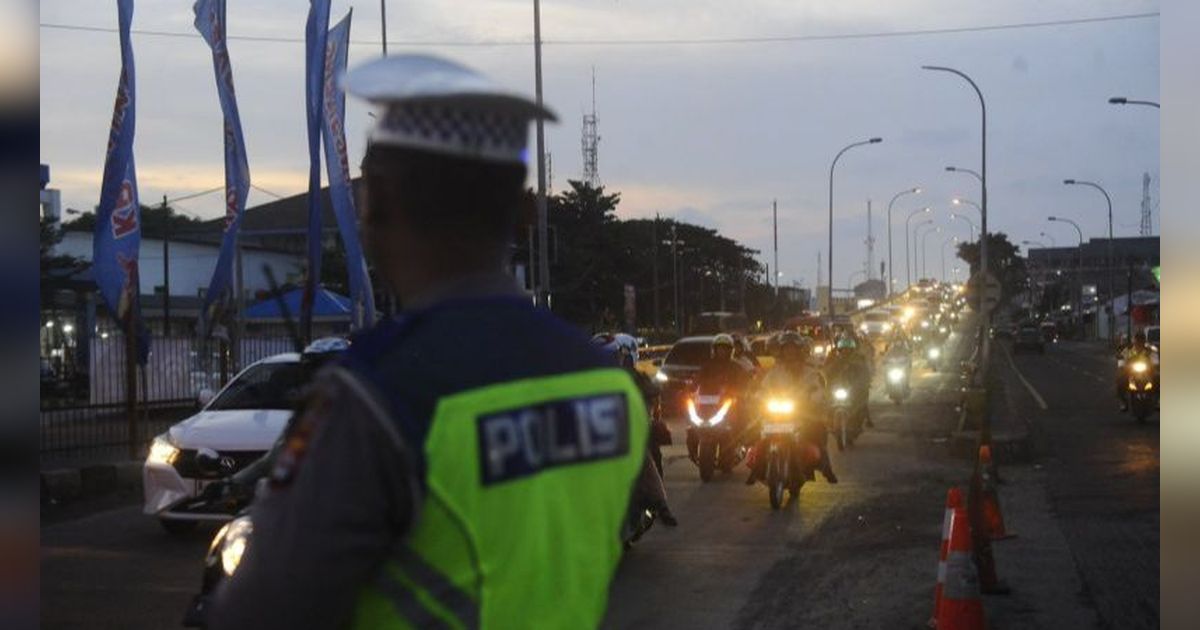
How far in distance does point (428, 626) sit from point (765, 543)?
37.1 ft

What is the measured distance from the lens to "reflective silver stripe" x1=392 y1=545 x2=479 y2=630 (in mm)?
1978

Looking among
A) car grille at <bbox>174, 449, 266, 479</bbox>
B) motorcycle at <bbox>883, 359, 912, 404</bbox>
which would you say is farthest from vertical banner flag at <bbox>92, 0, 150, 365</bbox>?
motorcycle at <bbox>883, 359, 912, 404</bbox>

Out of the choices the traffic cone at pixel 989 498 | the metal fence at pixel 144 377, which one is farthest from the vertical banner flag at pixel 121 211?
the traffic cone at pixel 989 498

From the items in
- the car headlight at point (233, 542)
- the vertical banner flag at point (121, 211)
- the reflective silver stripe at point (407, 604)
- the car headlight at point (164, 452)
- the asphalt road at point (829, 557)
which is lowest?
the asphalt road at point (829, 557)

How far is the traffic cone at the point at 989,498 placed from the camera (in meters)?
11.8

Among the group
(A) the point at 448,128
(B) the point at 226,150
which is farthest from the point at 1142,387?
(A) the point at 448,128

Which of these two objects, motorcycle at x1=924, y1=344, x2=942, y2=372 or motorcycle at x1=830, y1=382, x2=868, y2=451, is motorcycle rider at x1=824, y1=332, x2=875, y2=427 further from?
motorcycle at x1=924, y1=344, x2=942, y2=372

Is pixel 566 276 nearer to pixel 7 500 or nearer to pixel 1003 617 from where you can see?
pixel 1003 617

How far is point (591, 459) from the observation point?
215 cm

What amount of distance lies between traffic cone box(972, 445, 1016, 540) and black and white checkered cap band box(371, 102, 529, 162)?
9.53 meters

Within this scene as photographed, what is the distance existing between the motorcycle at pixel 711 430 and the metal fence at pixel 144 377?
7.17 metres

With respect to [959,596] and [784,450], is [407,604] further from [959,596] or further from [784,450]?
[784,450]

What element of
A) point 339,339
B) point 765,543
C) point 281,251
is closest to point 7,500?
point 339,339

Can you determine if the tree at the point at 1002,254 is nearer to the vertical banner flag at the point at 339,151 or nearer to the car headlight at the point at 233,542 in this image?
the vertical banner flag at the point at 339,151
